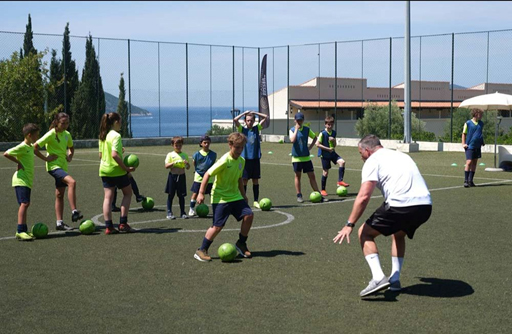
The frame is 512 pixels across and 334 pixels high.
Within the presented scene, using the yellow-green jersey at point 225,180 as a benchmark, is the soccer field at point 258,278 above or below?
below

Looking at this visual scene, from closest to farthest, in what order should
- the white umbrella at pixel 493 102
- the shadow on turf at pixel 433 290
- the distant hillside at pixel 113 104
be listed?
the shadow on turf at pixel 433 290 < the white umbrella at pixel 493 102 < the distant hillside at pixel 113 104

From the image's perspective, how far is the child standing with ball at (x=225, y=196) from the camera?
909 cm

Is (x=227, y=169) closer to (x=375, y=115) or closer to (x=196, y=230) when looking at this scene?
(x=196, y=230)

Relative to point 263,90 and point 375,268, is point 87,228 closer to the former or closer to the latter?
point 375,268

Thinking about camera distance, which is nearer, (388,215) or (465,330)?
(465,330)

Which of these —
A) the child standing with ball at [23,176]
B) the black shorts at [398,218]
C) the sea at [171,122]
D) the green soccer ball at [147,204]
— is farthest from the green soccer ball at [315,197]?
the sea at [171,122]

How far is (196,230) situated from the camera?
1145cm

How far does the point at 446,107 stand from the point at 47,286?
70141 mm

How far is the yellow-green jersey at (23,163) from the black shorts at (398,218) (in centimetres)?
581

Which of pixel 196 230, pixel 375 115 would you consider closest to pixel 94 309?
pixel 196 230

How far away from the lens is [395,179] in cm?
728

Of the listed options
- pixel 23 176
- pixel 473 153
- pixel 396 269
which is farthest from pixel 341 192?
pixel 396 269

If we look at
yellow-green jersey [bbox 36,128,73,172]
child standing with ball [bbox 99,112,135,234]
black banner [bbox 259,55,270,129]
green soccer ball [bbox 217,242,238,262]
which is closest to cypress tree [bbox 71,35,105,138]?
black banner [bbox 259,55,270,129]

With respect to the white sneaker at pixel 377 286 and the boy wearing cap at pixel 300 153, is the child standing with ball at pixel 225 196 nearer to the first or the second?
the white sneaker at pixel 377 286
